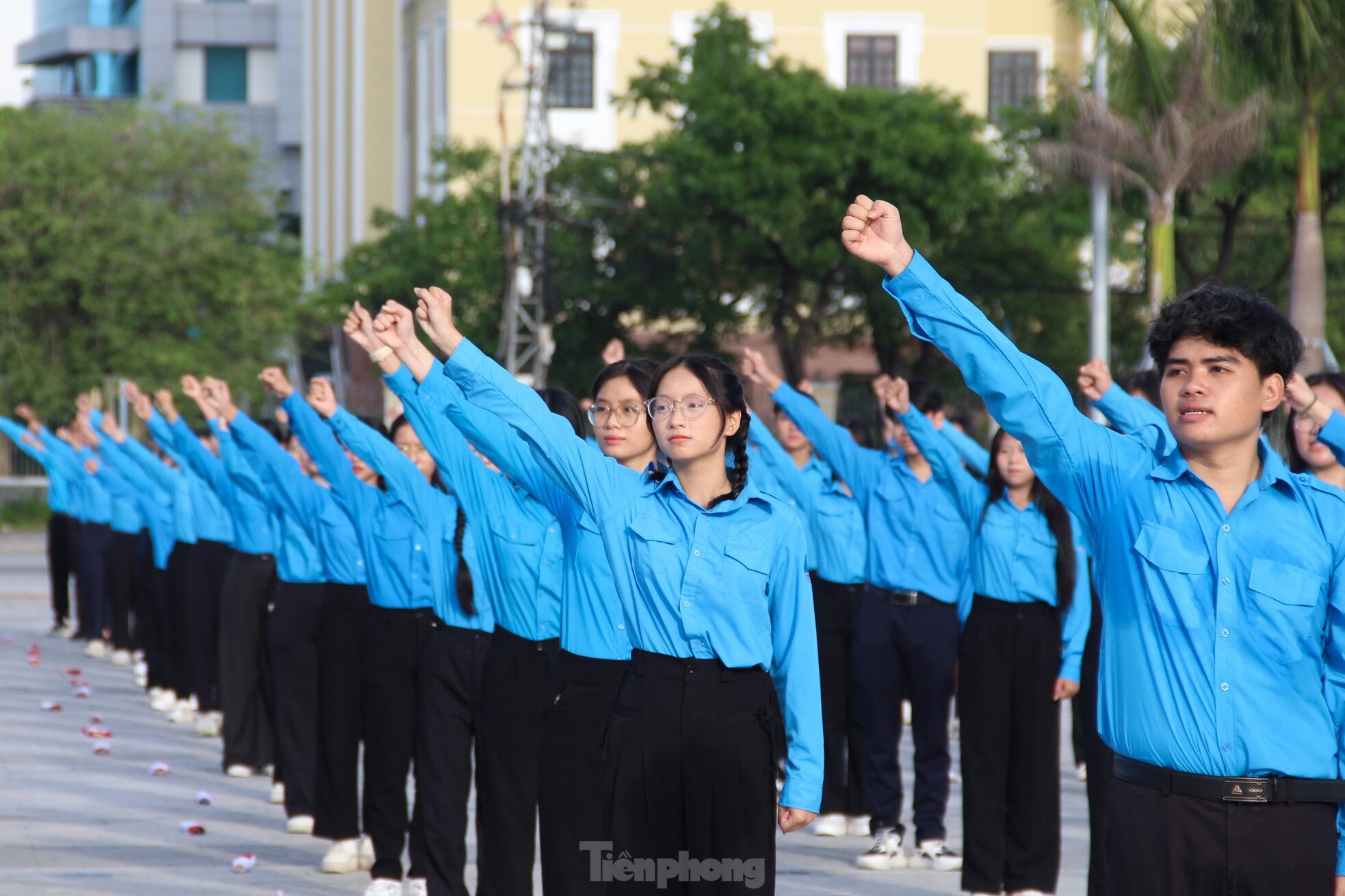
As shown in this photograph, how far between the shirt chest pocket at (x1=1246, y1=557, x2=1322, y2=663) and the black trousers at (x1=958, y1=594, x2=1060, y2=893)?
3592 mm

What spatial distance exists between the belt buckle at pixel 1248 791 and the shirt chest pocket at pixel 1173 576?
320 mm

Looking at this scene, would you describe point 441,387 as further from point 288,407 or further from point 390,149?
point 390,149

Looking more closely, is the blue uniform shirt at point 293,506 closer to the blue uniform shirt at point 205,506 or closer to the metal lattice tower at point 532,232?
the blue uniform shirt at point 205,506

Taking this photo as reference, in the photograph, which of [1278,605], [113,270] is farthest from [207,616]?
[113,270]

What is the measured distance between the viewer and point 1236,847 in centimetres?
362

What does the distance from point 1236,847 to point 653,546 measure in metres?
1.52

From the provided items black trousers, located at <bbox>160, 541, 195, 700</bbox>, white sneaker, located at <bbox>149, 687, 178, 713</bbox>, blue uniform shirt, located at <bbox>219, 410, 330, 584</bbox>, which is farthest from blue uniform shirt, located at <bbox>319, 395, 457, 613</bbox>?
white sneaker, located at <bbox>149, 687, 178, 713</bbox>

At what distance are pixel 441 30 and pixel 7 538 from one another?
1335cm

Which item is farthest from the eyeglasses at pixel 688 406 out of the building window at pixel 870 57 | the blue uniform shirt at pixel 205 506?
the building window at pixel 870 57

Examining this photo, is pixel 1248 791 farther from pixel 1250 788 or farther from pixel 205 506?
pixel 205 506

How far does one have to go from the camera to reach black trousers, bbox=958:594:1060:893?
7195mm

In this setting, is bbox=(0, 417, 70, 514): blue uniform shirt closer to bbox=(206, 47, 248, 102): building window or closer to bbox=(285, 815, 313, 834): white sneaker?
bbox=(285, 815, 313, 834): white sneaker

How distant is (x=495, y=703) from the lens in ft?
20.5

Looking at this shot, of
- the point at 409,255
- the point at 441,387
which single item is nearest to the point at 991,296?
the point at 409,255
